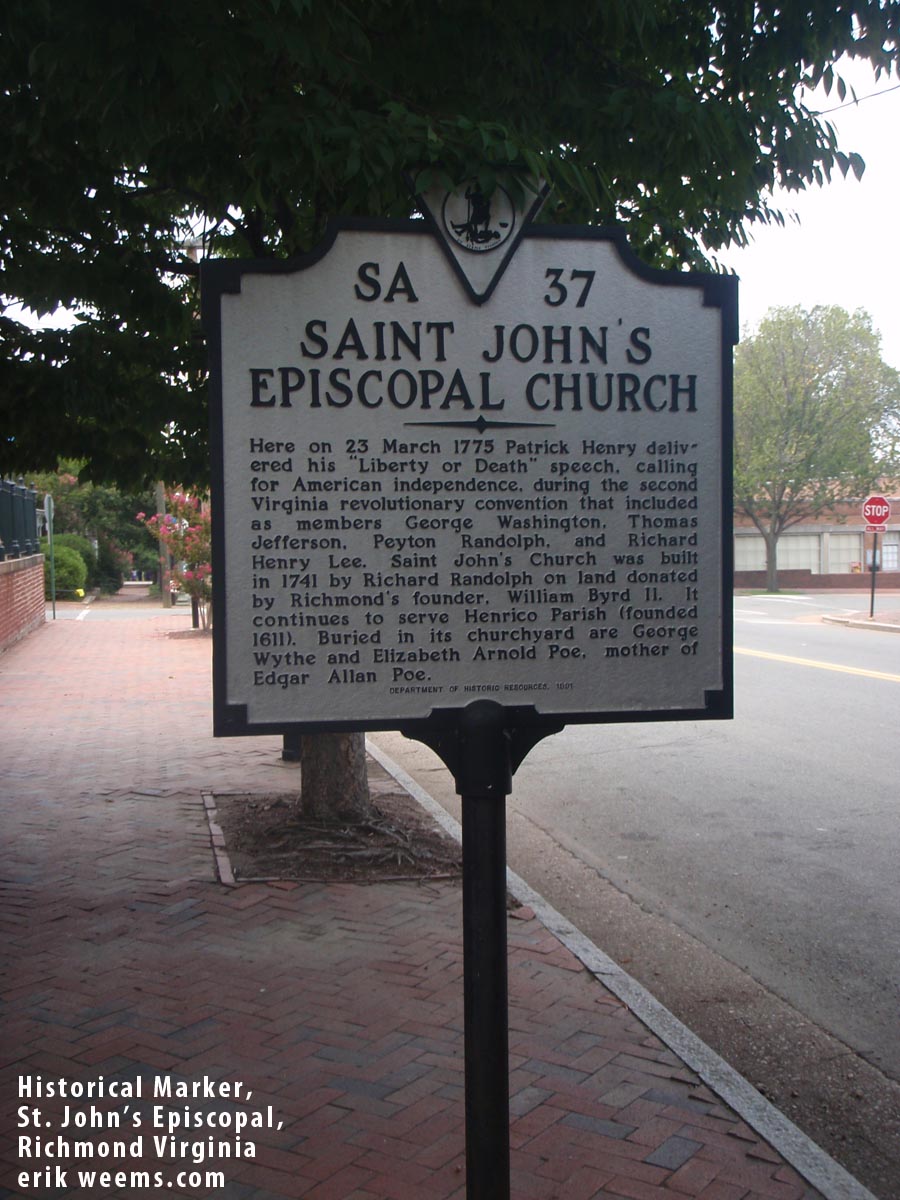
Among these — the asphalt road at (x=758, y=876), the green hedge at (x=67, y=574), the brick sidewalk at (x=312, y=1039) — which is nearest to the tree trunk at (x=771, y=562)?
the green hedge at (x=67, y=574)

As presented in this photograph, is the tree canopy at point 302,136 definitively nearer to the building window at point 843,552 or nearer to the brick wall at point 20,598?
the brick wall at point 20,598

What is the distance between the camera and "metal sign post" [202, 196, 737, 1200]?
266 centimetres

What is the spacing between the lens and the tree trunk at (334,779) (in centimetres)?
703

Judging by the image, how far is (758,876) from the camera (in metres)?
6.75

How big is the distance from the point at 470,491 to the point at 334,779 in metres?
4.58

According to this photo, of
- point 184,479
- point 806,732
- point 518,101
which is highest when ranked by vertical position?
point 518,101

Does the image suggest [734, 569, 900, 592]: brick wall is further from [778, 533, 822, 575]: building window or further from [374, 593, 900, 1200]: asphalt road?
[374, 593, 900, 1200]: asphalt road

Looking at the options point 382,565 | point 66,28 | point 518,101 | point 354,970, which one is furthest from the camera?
point 354,970

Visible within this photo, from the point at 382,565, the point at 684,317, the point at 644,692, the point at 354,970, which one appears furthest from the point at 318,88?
the point at 354,970

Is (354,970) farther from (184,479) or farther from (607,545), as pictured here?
(184,479)

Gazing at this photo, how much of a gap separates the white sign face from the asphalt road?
83.6 inches

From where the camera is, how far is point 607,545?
285cm

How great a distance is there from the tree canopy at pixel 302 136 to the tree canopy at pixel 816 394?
43723 mm

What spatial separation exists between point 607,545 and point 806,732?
30.6 feet
